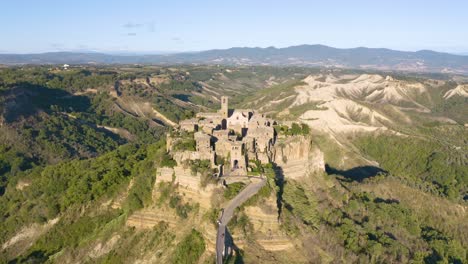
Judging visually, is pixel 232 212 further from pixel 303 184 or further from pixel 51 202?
pixel 51 202

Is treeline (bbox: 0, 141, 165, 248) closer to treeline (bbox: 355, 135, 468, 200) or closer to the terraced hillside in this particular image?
the terraced hillside

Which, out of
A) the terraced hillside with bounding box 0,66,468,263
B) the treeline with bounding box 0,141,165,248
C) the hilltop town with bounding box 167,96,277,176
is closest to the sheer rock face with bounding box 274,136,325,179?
the terraced hillside with bounding box 0,66,468,263

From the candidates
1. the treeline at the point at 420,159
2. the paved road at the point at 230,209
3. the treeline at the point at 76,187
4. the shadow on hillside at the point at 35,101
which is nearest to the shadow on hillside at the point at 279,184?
the paved road at the point at 230,209

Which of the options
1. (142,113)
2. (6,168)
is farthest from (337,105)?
(6,168)

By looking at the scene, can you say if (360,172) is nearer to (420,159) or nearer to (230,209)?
(420,159)

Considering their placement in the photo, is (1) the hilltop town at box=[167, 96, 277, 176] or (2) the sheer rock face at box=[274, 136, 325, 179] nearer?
(1) the hilltop town at box=[167, 96, 277, 176]

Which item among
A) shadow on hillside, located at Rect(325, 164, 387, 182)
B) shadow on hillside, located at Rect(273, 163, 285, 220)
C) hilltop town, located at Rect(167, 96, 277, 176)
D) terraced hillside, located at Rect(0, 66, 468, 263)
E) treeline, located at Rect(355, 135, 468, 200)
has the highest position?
hilltop town, located at Rect(167, 96, 277, 176)

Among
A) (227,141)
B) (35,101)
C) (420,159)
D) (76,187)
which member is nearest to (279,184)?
(227,141)
